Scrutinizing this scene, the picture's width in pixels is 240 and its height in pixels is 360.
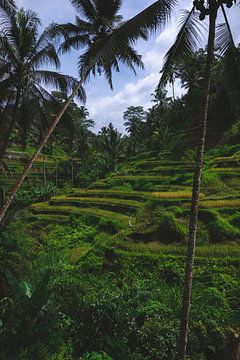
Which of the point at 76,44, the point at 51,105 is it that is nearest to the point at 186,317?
the point at 51,105

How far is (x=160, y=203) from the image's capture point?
22.8 m

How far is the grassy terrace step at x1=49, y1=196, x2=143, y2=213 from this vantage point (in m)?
25.8

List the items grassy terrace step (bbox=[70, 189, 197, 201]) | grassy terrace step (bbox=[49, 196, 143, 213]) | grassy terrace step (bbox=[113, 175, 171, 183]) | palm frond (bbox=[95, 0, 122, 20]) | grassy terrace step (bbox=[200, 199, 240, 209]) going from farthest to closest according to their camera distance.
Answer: grassy terrace step (bbox=[113, 175, 171, 183]) → grassy terrace step (bbox=[49, 196, 143, 213]) → grassy terrace step (bbox=[70, 189, 197, 201]) → grassy terrace step (bbox=[200, 199, 240, 209]) → palm frond (bbox=[95, 0, 122, 20])

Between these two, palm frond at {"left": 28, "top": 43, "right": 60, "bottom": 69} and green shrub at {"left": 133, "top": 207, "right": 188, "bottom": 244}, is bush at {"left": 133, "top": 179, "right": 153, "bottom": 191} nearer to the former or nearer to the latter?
green shrub at {"left": 133, "top": 207, "right": 188, "bottom": 244}

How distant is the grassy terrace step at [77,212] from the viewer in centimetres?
2446

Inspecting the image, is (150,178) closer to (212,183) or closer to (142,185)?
(142,185)

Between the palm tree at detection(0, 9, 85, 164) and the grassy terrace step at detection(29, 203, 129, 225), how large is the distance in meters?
11.8

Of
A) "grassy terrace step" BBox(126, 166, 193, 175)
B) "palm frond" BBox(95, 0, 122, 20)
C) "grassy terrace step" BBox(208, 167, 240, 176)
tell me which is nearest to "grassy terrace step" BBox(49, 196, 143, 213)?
"grassy terrace step" BBox(208, 167, 240, 176)

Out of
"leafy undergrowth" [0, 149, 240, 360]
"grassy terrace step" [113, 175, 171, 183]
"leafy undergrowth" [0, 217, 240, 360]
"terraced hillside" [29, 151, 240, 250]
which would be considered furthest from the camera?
"grassy terrace step" [113, 175, 171, 183]

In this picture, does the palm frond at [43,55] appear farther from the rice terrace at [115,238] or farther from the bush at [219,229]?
the bush at [219,229]

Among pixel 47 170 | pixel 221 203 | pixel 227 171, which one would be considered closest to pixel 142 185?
pixel 227 171

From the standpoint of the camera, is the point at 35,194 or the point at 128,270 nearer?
the point at 128,270

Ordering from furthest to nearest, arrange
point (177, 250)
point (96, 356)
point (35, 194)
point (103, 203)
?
point (35, 194)
point (103, 203)
point (177, 250)
point (96, 356)

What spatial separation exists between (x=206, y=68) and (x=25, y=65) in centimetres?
641
